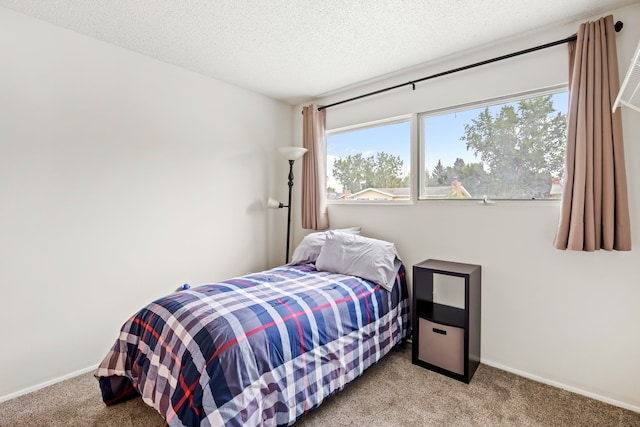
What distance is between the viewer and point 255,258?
3.42 metres

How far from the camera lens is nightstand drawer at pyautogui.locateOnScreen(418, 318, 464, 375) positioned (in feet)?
7.07

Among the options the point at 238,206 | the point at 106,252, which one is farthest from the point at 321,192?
the point at 106,252

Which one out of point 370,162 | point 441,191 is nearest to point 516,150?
point 441,191

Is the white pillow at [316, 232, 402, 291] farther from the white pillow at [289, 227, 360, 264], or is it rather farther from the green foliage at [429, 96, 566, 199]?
the green foliage at [429, 96, 566, 199]

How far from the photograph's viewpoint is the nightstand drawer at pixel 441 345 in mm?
2154

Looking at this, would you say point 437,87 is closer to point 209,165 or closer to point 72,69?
point 209,165

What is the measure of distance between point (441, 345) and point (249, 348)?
147cm

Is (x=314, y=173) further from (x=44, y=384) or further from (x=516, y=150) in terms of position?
(x=44, y=384)

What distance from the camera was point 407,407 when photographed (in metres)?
1.86

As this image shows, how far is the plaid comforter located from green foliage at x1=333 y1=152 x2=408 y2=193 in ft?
4.07

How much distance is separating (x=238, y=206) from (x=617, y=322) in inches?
122

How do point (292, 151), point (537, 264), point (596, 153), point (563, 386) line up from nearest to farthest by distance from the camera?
Answer: 1. point (596, 153)
2. point (563, 386)
3. point (537, 264)
4. point (292, 151)

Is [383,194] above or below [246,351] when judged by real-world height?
above

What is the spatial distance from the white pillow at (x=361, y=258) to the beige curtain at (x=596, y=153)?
1.18 m
